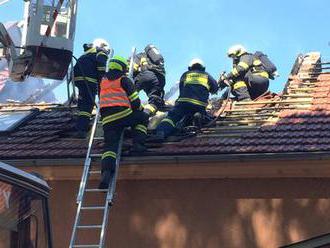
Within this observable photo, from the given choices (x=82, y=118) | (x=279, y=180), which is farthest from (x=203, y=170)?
(x=82, y=118)

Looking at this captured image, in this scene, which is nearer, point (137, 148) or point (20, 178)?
point (20, 178)

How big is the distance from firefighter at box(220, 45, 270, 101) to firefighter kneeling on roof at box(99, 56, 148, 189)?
2500 millimetres

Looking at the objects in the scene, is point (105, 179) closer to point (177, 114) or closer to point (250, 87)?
point (177, 114)

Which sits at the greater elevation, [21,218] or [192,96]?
[192,96]

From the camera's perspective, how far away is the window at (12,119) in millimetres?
9227

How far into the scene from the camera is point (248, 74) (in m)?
10.1

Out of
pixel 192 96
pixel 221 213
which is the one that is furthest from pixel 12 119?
pixel 221 213

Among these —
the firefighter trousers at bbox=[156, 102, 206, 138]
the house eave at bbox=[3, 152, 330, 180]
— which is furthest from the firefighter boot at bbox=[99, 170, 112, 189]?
the firefighter trousers at bbox=[156, 102, 206, 138]

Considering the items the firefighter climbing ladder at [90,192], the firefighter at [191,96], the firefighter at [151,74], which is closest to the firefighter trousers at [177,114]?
the firefighter at [191,96]

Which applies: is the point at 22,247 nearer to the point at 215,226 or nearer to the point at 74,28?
the point at 215,226

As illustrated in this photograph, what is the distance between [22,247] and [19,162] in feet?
12.4

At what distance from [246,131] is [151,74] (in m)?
2.21

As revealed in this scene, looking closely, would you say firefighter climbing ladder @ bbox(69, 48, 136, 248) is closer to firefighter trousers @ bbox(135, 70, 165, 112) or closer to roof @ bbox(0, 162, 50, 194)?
firefighter trousers @ bbox(135, 70, 165, 112)

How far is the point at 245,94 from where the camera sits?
980 cm
